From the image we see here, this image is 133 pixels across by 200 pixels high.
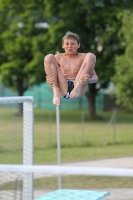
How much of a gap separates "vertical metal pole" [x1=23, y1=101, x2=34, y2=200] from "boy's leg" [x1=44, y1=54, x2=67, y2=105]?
2511 mm

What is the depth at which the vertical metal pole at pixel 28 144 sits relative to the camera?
802 centimetres

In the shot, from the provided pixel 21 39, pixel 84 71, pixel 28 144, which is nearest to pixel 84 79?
pixel 84 71

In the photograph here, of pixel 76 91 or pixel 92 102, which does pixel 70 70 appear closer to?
pixel 76 91

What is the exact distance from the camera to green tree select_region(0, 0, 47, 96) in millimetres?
34428

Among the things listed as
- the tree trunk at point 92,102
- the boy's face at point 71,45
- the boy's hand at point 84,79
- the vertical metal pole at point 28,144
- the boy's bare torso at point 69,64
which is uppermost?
the boy's face at point 71,45

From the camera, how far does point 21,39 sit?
34.8m

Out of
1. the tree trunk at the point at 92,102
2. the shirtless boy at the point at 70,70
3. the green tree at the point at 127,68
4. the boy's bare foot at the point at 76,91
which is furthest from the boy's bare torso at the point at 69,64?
the tree trunk at the point at 92,102

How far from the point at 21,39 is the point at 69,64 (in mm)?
29490

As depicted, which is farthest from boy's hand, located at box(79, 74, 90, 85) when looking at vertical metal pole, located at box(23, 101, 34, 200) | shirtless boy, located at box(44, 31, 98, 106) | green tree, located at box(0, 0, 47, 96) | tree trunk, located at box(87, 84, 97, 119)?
tree trunk, located at box(87, 84, 97, 119)

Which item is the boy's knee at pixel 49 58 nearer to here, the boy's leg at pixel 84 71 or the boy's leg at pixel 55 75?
the boy's leg at pixel 55 75

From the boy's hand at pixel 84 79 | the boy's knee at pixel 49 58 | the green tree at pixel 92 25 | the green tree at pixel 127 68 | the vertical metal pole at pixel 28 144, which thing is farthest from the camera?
the green tree at pixel 92 25

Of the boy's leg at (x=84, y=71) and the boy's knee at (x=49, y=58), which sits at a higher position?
the boy's knee at (x=49, y=58)

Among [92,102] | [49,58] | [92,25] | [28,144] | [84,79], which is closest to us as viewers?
[84,79]

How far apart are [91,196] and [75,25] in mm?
26972
